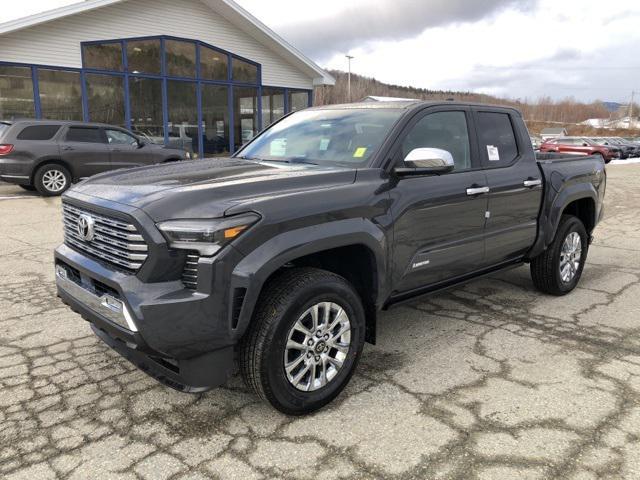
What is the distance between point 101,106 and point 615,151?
32.3m

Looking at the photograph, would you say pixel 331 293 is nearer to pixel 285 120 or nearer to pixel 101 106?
pixel 285 120

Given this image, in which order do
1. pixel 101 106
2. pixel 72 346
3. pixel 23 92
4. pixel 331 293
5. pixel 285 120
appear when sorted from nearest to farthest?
pixel 331 293, pixel 72 346, pixel 285 120, pixel 23 92, pixel 101 106

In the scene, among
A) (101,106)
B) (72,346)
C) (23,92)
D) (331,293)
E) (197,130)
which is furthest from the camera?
(197,130)

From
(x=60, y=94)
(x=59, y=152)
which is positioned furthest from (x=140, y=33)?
(x=59, y=152)

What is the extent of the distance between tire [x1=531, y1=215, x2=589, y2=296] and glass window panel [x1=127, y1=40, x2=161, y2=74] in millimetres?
16212

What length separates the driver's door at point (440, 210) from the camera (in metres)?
3.47

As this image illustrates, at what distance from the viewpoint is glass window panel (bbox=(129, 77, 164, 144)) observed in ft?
58.9

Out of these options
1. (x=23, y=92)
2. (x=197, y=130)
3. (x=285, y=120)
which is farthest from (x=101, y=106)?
(x=285, y=120)

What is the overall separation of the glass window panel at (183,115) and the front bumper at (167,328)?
16.8m

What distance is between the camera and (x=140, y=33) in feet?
58.3

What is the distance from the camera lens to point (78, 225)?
3123 millimetres

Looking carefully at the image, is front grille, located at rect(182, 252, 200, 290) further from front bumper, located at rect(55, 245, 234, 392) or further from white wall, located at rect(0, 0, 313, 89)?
white wall, located at rect(0, 0, 313, 89)

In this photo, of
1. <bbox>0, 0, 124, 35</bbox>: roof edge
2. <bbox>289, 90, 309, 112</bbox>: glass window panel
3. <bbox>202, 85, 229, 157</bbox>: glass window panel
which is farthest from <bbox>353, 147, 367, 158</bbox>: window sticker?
<bbox>289, 90, 309, 112</bbox>: glass window panel

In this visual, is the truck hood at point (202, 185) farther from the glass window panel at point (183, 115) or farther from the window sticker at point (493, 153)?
the glass window panel at point (183, 115)
